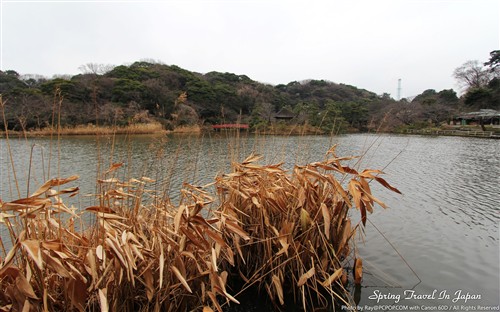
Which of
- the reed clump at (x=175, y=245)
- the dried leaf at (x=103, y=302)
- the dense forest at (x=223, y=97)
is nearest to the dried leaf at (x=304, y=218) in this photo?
the reed clump at (x=175, y=245)

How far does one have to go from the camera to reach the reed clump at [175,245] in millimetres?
1453

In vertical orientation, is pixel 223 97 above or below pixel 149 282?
above

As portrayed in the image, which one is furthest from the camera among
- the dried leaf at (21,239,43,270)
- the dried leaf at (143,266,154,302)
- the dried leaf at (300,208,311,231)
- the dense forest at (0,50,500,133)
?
the dense forest at (0,50,500,133)

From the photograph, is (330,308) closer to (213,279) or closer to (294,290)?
(294,290)

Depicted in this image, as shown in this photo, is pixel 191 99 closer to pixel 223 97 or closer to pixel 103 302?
pixel 223 97

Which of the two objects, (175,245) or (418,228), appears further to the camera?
(418,228)

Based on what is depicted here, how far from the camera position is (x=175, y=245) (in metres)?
1.78

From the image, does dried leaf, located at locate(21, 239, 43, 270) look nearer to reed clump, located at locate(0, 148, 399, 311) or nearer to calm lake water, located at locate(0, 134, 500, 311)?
reed clump, located at locate(0, 148, 399, 311)

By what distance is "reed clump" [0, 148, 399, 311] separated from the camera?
1453mm

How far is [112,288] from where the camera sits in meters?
1.72

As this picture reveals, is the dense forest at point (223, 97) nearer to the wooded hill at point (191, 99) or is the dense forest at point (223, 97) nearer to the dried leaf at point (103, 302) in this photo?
the wooded hill at point (191, 99)

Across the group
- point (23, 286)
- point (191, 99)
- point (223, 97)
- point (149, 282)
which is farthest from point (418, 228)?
point (223, 97)

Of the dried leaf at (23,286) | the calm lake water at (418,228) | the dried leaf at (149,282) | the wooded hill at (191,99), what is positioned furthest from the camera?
the wooded hill at (191,99)

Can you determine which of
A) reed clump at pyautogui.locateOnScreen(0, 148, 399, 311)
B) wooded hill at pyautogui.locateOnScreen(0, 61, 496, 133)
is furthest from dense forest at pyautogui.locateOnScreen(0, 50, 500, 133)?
reed clump at pyautogui.locateOnScreen(0, 148, 399, 311)
